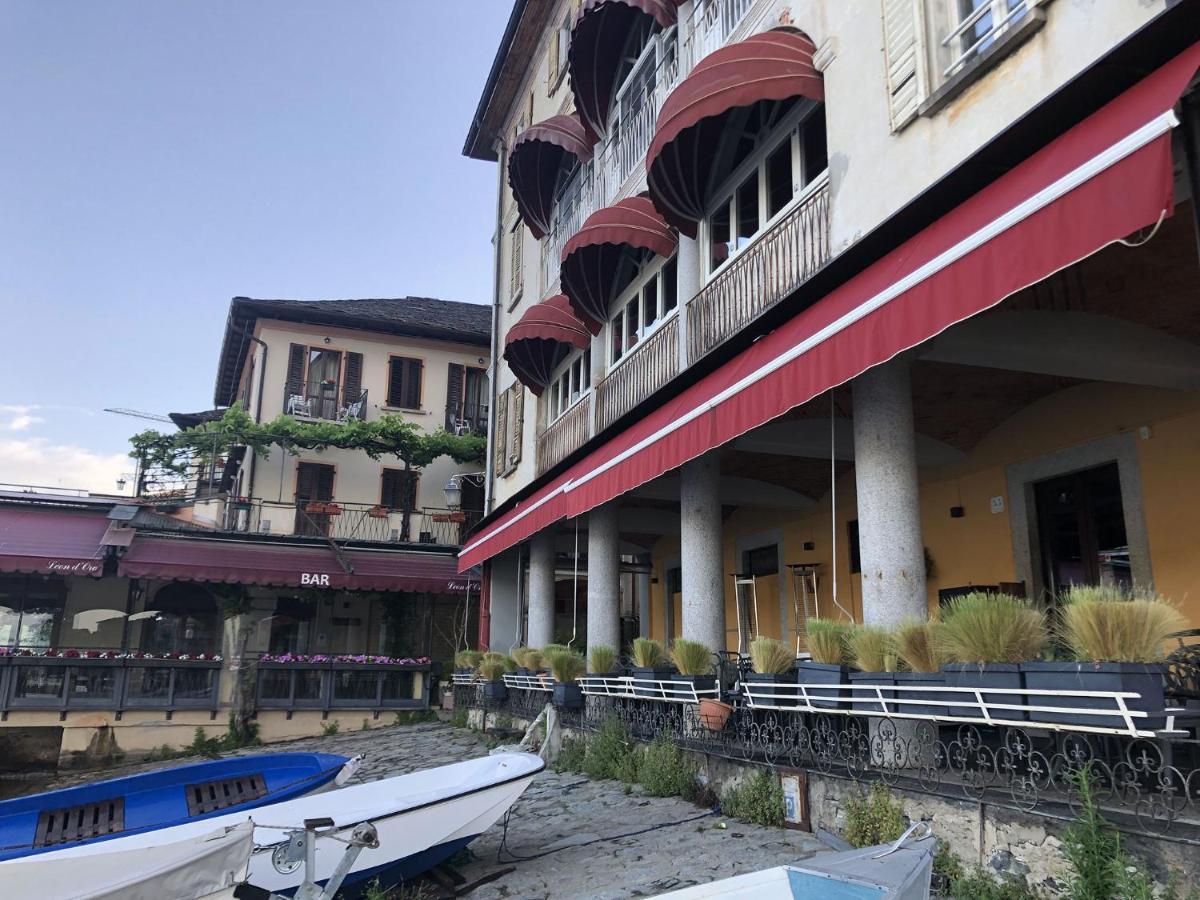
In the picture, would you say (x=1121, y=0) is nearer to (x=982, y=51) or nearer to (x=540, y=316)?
(x=982, y=51)

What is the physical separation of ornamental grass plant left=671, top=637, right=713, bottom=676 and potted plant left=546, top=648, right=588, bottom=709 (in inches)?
122

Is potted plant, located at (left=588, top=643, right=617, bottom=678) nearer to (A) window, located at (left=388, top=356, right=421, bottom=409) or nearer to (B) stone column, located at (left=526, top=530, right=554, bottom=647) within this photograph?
(B) stone column, located at (left=526, top=530, right=554, bottom=647)

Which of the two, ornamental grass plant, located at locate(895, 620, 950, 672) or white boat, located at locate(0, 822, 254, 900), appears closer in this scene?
white boat, located at locate(0, 822, 254, 900)

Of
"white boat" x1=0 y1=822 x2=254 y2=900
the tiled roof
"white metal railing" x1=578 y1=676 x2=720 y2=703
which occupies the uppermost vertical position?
the tiled roof

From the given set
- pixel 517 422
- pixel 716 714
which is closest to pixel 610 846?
pixel 716 714

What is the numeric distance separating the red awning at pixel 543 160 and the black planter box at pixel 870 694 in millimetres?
12682

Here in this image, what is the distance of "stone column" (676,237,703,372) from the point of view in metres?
11.4

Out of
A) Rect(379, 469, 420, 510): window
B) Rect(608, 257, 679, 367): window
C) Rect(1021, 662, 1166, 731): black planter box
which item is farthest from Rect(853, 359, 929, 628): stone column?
Rect(379, 469, 420, 510): window

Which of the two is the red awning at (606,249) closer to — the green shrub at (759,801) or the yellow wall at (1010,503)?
the yellow wall at (1010,503)

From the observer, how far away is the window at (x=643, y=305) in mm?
13031

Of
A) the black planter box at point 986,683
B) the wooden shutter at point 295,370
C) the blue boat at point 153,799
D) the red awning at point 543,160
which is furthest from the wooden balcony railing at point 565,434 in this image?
the wooden shutter at point 295,370

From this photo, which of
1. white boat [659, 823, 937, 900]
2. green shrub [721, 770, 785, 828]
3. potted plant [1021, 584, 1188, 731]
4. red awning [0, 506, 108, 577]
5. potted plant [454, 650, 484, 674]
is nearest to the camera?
white boat [659, 823, 937, 900]

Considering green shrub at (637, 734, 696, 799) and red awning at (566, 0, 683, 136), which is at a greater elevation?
red awning at (566, 0, 683, 136)

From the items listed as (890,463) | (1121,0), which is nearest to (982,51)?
(1121,0)
